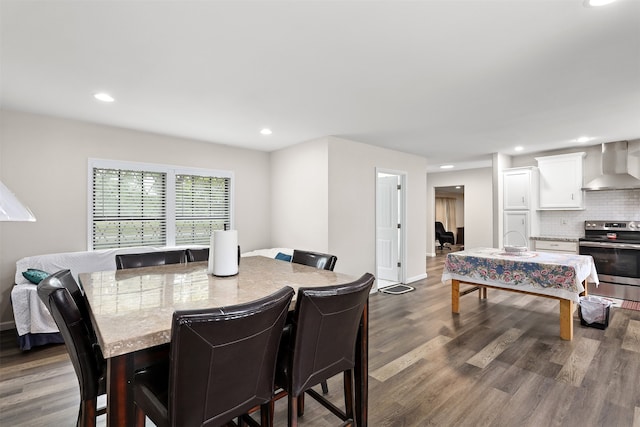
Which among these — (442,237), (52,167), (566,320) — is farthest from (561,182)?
(52,167)

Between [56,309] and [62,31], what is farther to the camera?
[62,31]

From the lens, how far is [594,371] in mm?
2512

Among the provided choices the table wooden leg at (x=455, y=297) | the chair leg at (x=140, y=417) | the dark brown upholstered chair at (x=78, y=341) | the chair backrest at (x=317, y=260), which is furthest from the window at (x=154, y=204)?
the table wooden leg at (x=455, y=297)

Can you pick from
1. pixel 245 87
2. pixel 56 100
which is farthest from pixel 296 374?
pixel 56 100

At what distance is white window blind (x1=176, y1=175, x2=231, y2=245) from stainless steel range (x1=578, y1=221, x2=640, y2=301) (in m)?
5.76

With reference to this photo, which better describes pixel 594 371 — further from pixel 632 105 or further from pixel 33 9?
pixel 33 9

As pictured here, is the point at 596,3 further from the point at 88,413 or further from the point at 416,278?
the point at 416,278

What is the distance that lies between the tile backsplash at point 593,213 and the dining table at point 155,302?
17.8ft

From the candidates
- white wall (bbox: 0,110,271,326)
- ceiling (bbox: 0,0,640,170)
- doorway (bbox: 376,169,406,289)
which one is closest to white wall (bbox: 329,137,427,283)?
doorway (bbox: 376,169,406,289)

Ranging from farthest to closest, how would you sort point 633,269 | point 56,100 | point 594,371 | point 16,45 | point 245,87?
point 633,269 < point 56,100 < point 245,87 < point 594,371 < point 16,45

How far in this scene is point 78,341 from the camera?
1288mm

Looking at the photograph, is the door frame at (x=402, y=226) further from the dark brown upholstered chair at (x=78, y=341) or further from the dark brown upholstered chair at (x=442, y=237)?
the dark brown upholstered chair at (x=78, y=341)

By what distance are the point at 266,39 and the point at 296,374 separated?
1.97 meters

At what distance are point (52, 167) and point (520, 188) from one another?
7.07 meters
